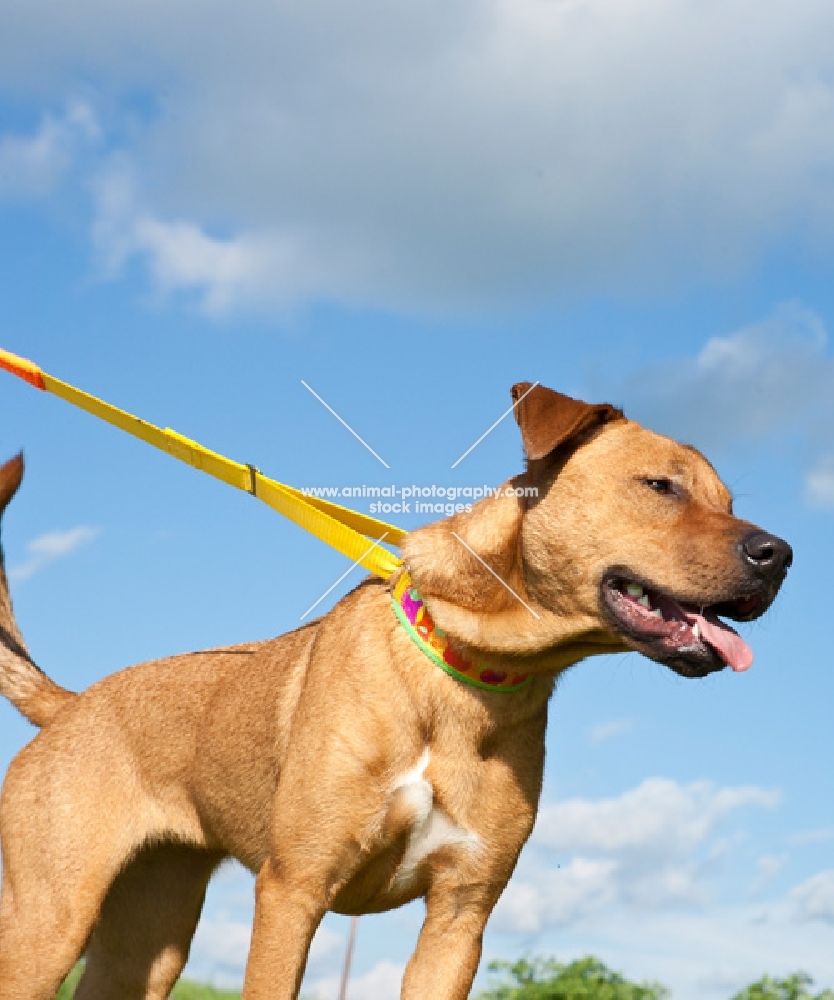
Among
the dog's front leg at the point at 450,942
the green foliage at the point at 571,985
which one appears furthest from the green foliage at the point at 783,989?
the dog's front leg at the point at 450,942

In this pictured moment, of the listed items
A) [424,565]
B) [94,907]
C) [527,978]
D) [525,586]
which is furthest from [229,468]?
[527,978]

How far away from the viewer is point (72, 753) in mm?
7223

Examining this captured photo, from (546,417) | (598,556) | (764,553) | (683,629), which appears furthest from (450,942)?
(546,417)

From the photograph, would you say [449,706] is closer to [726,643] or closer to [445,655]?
[445,655]

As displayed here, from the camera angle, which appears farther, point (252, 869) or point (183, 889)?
point (183, 889)

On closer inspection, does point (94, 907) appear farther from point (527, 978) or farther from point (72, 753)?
point (527, 978)

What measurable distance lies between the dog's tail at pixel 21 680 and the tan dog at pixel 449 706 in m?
1.16

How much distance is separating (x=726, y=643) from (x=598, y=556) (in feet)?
2.29

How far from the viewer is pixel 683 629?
559cm

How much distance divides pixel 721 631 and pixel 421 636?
4.72 feet

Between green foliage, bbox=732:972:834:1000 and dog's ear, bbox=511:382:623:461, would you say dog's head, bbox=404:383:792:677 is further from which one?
green foliage, bbox=732:972:834:1000

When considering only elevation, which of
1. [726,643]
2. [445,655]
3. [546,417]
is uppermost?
[546,417]

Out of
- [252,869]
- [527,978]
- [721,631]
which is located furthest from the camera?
[527,978]

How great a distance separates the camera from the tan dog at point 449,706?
562cm
